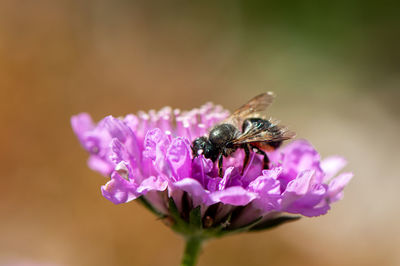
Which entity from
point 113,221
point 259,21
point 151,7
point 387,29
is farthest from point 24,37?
point 387,29

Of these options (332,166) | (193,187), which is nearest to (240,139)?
(193,187)

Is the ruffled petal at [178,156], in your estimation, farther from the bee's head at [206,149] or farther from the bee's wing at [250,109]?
the bee's wing at [250,109]

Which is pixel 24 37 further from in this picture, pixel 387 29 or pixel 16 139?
pixel 387 29

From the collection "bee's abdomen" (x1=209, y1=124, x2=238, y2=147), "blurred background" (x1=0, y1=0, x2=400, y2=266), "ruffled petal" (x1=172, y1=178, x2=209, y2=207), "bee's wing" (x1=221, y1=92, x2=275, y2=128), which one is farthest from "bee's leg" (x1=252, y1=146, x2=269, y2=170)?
"blurred background" (x1=0, y1=0, x2=400, y2=266)

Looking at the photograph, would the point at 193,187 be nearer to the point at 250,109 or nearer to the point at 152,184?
the point at 152,184

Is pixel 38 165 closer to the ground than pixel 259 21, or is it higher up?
closer to the ground

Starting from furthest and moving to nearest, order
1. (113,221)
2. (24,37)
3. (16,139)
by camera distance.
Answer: (24,37)
(16,139)
(113,221)

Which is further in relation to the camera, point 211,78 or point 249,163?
point 211,78

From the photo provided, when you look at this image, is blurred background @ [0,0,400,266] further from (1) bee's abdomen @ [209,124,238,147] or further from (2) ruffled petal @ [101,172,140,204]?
(1) bee's abdomen @ [209,124,238,147]
